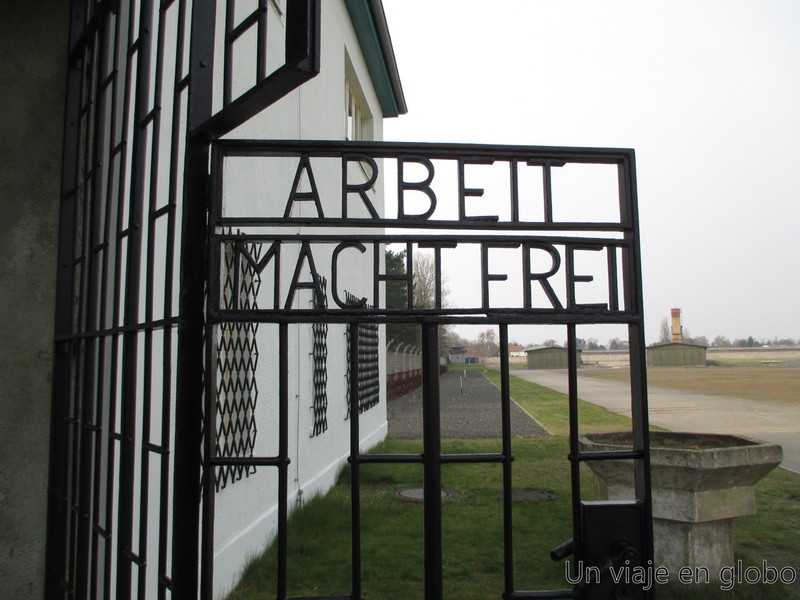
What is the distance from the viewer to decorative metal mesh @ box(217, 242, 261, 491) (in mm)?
3826

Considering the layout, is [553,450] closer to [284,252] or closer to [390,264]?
[284,252]

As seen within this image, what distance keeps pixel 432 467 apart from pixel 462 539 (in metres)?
3.67

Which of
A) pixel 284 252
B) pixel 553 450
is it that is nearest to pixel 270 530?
pixel 284 252

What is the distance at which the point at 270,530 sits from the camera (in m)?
4.98

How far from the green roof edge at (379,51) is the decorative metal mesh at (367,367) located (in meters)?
4.17

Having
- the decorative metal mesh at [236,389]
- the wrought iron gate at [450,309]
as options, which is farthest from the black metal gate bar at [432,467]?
the decorative metal mesh at [236,389]

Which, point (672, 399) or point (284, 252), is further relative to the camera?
point (672, 399)

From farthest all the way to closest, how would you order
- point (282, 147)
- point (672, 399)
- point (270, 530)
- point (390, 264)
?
point (390, 264) < point (672, 399) < point (270, 530) < point (282, 147)

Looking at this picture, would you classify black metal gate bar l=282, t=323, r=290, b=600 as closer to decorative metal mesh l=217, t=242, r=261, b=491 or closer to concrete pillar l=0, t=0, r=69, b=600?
concrete pillar l=0, t=0, r=69, b=600

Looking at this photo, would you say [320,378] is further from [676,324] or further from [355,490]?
[676,324]

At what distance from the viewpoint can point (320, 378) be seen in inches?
272

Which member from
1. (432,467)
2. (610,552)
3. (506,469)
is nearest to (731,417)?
(610,552)

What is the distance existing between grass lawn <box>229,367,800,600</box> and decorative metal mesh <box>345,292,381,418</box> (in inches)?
64.3

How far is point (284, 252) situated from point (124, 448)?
Result: 3407mm
